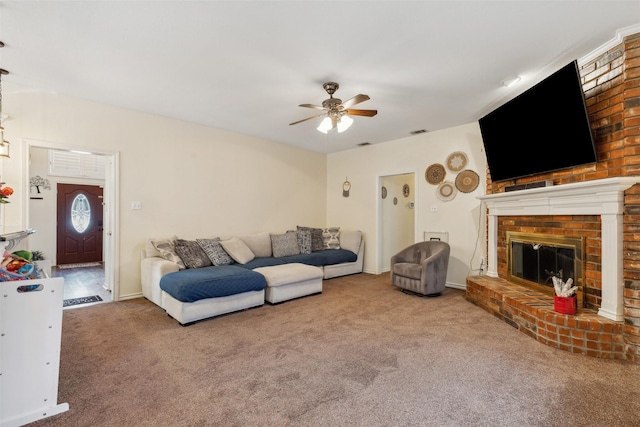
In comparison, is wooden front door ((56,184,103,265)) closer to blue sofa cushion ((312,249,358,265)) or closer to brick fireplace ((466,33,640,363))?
blue sofa cushion ((312,249,358,265))

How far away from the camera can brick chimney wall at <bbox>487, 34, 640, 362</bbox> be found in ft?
7.78

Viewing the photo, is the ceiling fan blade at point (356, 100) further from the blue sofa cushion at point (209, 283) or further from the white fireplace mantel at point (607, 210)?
the blue sofa cushion at point (209, 283)

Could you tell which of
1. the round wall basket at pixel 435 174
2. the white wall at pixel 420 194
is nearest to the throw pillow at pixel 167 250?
the white wall at pixel 420 194

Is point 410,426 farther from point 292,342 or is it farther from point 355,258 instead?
point 355,258

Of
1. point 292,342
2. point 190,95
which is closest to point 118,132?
point 190,95

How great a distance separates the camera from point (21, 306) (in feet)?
5.46

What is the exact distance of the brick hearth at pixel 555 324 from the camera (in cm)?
241

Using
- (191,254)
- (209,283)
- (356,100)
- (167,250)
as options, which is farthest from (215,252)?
(356,100)

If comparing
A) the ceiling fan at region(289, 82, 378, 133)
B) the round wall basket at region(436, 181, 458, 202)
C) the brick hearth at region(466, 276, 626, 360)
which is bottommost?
the brick hearth at region(466, 276, 626, 360)

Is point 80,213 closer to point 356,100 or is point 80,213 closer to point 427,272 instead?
point 356,100

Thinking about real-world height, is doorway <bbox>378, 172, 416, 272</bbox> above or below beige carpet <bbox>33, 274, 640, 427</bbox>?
above

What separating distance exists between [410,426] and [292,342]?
4.26 feet

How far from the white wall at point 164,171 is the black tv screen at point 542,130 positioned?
354 centimetres

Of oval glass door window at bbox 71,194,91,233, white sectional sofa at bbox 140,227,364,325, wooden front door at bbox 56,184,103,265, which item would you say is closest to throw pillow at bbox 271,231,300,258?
white sectional sofa at bbox 140,227,364,325
